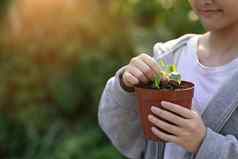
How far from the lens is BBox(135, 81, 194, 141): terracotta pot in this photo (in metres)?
1.41

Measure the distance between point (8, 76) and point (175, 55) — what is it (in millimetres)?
2782

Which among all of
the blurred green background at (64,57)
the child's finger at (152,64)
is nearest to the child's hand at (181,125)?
the child's finger at (152,64)

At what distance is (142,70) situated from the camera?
1495mm

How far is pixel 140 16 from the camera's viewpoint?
4.40 metres

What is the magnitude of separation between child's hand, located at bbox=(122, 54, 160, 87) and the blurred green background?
2.48 m

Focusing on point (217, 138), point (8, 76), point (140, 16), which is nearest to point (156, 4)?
point (140, 16)

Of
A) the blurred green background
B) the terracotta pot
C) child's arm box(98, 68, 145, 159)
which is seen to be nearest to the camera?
the terracotta pot

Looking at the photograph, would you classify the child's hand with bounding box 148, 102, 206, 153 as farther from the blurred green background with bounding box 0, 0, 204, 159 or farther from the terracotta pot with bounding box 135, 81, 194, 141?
the blurred green background with bounding box 0, 0, 204, 159

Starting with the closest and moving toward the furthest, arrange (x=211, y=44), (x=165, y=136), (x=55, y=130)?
(x=165, y=136) → (x=211, y=44) → (x=55, y=130)

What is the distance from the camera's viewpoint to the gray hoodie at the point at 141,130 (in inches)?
57.3

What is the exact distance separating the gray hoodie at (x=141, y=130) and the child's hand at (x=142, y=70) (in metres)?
0.08

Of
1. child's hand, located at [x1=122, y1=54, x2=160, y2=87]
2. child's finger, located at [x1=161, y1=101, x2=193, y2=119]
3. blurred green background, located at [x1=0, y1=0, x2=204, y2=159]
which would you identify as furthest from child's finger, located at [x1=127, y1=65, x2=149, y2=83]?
blurred green background, located at [x1=0, y1=0, x2=204, y2=159]

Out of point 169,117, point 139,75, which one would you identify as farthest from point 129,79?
point 169,117

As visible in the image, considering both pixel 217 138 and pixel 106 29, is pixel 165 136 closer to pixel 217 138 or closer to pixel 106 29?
pixel 217 138
